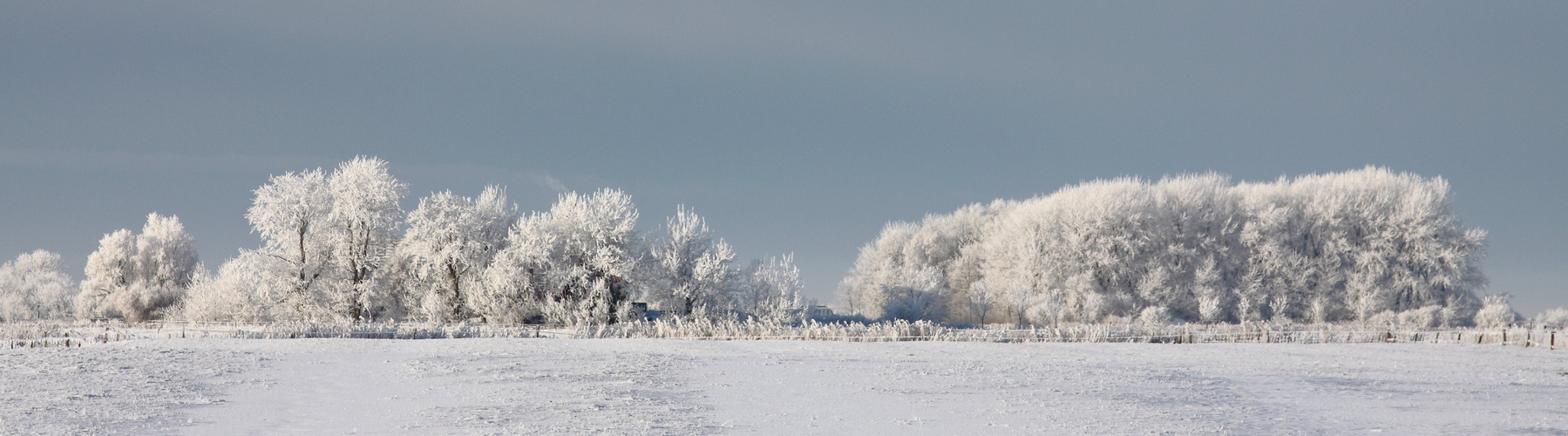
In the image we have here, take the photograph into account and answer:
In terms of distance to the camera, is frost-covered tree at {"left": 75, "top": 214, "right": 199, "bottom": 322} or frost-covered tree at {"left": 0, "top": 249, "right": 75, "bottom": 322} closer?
frost-covered tree at {"left": 75, "top": 214, "right": 199, "bottom": 322}

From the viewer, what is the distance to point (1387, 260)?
45594mm

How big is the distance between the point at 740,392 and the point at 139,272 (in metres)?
43.8

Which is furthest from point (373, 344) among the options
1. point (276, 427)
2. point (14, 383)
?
point (276, 427)

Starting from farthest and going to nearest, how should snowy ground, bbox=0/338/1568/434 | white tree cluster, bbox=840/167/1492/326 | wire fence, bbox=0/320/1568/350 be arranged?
white tree cluster, bbox=840/167/1492/326
wire fence, bbox=0/320/1568/350
snowy ground, bbox=0/338/1568/434

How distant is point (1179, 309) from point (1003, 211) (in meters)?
12.1

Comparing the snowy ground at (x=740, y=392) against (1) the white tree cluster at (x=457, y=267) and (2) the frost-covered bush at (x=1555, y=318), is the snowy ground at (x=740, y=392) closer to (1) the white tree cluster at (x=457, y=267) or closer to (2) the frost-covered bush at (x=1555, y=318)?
(1) the white tree cluster at (x=457, y=267)

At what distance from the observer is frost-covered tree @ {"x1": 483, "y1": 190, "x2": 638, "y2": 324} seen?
3409cm

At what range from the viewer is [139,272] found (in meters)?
46.7

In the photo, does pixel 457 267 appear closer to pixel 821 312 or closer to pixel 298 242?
pixel 298 242

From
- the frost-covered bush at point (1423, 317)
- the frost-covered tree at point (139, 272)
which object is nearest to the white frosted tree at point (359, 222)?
the frost-covered tree at point (139, 272)

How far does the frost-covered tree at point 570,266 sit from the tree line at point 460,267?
0.05m

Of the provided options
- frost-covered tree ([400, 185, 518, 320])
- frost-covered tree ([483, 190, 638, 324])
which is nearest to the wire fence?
frost-covered tree ([483, 190, 638, 324])

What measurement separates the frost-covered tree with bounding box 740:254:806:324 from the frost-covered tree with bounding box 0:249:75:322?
30539mm

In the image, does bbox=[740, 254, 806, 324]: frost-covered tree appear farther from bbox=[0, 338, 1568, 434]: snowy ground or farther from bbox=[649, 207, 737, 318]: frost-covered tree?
bbox=[0, 338, 1568, 434]: snowy ground
